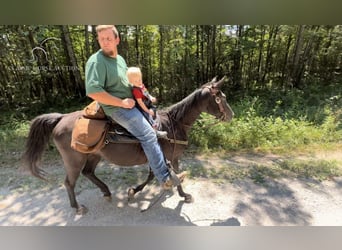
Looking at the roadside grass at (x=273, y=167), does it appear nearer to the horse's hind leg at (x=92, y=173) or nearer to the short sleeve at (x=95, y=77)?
the horse's hind leg at (x=92, y=173)

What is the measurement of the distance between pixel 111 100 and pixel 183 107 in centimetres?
59

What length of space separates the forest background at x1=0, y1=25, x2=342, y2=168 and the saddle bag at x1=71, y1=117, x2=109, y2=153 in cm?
54

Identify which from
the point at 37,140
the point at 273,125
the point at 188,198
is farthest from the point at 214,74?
the point at 37,140

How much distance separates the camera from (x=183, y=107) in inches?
75.5

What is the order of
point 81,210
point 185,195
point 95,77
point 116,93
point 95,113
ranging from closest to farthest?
1. point 95,77
2. point 116,93
3. point 95,113
4. point 81,210
5. point 185,195

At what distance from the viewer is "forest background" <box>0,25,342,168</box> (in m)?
2.05

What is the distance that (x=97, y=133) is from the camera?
171cm

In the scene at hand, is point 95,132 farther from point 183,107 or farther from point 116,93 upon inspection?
point 183,107

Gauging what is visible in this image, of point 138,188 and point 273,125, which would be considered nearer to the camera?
point 138,188

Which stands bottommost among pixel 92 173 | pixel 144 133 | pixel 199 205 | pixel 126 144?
pixel 199 205

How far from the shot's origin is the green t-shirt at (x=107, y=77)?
1.49m

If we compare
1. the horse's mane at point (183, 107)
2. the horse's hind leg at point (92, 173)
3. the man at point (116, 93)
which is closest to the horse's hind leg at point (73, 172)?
the horse's hind leg at point (92, 173)

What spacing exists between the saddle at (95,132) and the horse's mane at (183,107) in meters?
0.37

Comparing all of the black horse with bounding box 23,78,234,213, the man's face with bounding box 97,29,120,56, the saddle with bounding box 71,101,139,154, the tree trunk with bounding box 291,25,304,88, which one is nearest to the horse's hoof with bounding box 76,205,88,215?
the black horse with bounding box 23,78,234,213
